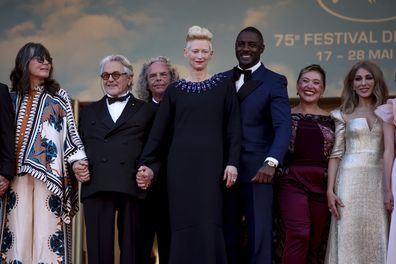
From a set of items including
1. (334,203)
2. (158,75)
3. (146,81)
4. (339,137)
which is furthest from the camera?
(146,81)

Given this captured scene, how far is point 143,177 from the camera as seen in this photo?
602cm

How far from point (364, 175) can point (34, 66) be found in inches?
93.3

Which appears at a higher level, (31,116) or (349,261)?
(31,116)

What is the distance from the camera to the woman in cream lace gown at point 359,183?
6.20 m

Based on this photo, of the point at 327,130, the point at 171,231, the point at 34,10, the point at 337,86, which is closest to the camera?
the point at 171,231

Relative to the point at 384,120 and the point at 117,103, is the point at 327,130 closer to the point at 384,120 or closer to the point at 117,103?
the point at 384,120

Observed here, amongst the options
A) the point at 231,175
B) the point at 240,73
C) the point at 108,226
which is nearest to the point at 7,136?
the point at 108,226

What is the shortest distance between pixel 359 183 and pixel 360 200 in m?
0.12

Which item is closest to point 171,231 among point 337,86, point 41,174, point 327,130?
point 41,174

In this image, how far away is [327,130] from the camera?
6.45 metres

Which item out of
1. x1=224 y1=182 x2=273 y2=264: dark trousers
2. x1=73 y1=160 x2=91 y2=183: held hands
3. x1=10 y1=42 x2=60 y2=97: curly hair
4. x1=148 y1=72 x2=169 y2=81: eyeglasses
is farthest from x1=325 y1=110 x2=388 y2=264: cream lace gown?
x1=10 y1=42 x2=60 y2=97: curly hair

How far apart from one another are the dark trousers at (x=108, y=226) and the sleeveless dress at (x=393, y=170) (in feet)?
5.43

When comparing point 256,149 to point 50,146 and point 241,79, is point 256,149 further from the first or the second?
point 50,146

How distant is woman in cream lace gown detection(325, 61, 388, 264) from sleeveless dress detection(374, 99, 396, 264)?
0.47ft
